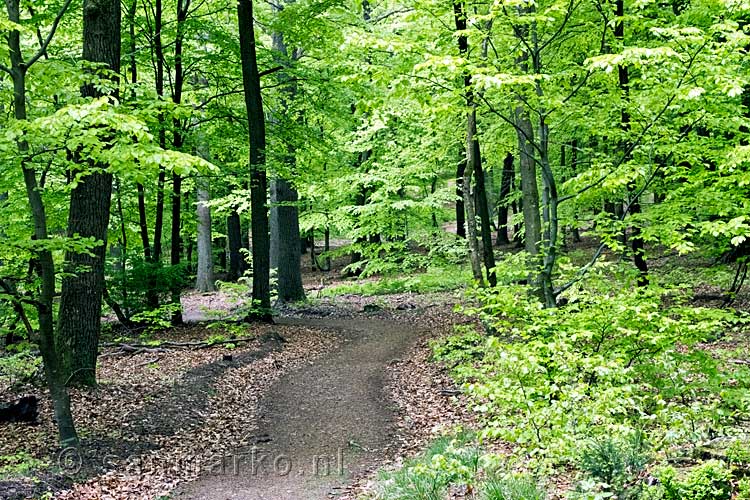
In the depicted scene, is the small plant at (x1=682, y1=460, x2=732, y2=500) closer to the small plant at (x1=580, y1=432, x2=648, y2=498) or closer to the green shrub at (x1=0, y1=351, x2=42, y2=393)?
the small plant at (x1=580, y1=432, x2=648, y2=498)

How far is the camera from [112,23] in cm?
800

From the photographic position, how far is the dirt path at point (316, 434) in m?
6.20

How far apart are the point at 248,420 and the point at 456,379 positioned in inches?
140

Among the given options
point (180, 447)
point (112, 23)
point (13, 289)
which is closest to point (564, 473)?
point (180, 447)

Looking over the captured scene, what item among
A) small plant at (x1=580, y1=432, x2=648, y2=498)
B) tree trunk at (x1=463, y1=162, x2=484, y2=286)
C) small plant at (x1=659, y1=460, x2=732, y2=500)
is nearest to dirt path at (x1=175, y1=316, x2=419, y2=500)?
tree trunk at (x1=463, y1=162, x2=484, y2=286)

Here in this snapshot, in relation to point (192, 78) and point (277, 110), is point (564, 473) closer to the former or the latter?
point (277, 110)

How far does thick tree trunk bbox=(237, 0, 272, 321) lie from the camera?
12.8 m

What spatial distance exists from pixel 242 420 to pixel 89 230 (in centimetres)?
355

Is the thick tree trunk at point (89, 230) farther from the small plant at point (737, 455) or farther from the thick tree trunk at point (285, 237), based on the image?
the thick tree trunk at point (285, 237)

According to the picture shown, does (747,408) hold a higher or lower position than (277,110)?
lower

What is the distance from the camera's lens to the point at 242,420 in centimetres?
838

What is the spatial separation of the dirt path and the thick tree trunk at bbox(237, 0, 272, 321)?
2765 millimetres

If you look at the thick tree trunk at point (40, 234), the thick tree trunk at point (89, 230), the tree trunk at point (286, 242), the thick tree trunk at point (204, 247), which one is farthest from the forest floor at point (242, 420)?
the thick tree trunk at point (204, 247)

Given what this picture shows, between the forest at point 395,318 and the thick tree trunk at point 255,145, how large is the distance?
6cm
